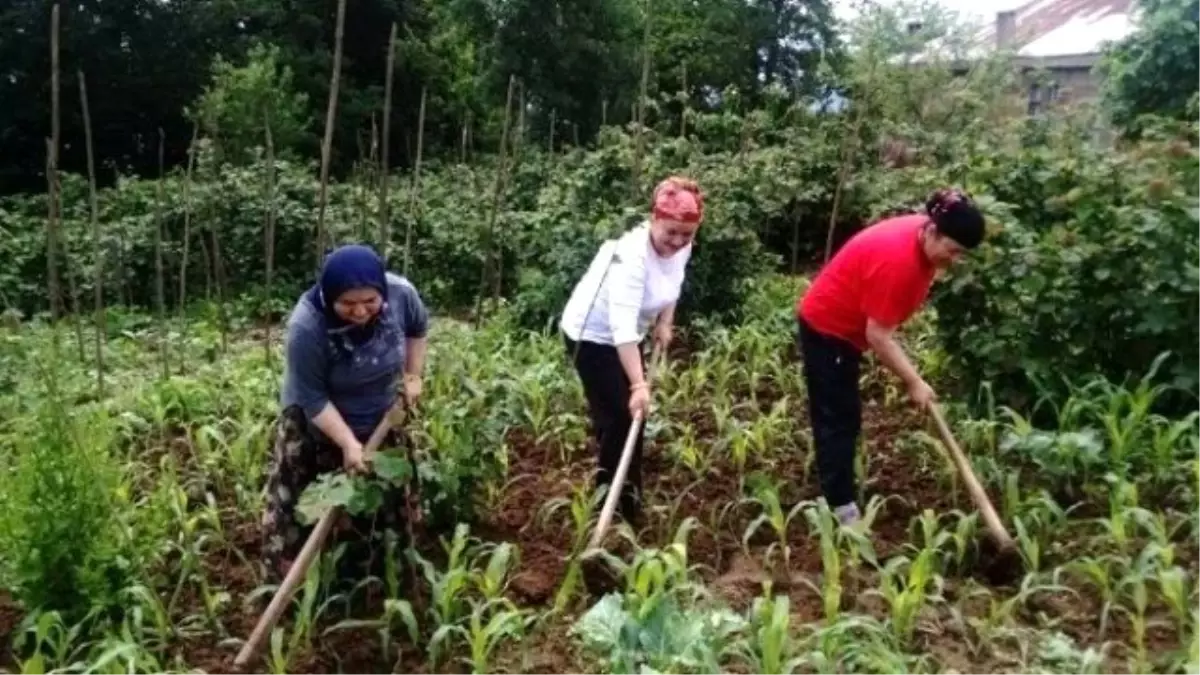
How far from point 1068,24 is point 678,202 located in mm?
25979

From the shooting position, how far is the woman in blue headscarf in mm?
3492

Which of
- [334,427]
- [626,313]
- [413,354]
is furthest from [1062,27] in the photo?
[334,427]

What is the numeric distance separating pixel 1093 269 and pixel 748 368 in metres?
1.91

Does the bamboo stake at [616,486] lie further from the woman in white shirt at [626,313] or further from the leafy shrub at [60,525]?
the leafy shrub at [60,525]

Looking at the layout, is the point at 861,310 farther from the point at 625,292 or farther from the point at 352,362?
the point at 352,362

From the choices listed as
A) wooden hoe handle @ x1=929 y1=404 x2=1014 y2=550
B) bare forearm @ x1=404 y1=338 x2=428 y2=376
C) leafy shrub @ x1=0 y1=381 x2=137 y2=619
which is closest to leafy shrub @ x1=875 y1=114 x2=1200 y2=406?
wooden hoe handle @ x1=929 y1=404 x2=1014 y2=550

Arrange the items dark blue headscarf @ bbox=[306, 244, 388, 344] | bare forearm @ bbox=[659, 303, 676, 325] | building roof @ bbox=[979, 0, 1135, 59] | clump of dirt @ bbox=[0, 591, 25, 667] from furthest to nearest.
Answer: building roof @ bbox=[979, 0, 1135, 59] → bare forearm @ bbox=[659, 303, 676, 325] → clump of dirt @ bbox=[0, 591, 25, 667] → dark blue headscarf @ bbox=[306, 244, 388, 344]

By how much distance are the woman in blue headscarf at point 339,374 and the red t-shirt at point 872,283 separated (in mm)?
1400

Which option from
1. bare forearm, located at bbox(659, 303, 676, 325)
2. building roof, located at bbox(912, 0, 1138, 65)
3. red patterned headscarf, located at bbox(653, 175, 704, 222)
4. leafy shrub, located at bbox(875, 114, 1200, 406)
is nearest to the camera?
red patterned headscarf, located at bbox(653, 175, 704, 222)

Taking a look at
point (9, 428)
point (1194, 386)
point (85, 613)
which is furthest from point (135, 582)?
point (1194, 386)

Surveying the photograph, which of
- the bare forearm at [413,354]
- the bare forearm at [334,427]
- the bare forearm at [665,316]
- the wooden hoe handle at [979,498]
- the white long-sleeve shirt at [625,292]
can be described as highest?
the white long-sleeve shirt at [625,292]

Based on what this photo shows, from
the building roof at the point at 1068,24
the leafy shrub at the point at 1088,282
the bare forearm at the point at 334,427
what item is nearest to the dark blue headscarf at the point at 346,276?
the bare forearm at the point at 334,427

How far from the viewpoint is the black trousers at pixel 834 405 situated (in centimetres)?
441

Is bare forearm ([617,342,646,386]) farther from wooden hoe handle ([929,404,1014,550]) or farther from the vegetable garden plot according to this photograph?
wooden hoe handle ([929,404,1014,550])
